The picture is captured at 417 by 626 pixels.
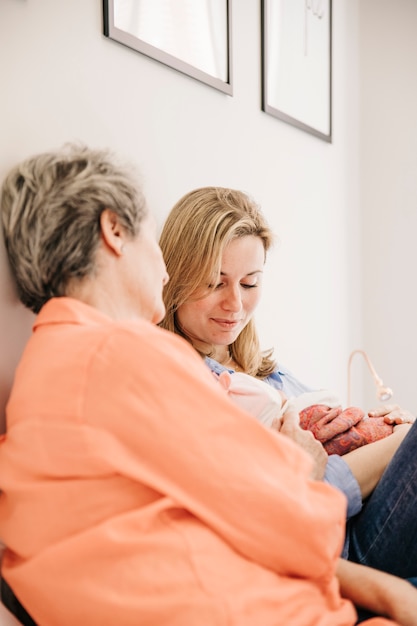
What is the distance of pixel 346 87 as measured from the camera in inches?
115

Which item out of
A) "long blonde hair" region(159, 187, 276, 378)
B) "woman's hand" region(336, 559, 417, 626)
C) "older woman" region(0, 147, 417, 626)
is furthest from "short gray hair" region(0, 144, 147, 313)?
"woman's hand" region(336, 559, 417, 626)

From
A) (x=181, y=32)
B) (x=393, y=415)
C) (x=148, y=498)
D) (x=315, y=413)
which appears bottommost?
(x=393, y=415)

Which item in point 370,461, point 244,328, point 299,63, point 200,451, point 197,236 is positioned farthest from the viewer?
point 299,63

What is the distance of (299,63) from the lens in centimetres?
245

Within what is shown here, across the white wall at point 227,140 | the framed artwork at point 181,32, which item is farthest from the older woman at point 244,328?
the framed artwork at point 181,32

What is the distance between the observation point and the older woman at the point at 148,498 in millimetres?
912

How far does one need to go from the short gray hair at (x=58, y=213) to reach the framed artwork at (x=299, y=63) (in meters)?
1.18

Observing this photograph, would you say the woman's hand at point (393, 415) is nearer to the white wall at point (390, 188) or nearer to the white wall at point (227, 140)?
the white wall at point (227, 140)

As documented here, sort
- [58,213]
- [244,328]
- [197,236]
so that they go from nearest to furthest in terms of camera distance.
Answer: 1. [58,213]
2. [197,236]
3. [244,328]

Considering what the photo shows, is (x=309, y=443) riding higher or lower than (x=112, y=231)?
lower

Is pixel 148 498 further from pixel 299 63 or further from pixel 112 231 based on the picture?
pixel 299 63

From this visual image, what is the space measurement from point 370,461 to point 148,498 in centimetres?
74

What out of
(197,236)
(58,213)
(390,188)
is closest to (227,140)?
(197,236)

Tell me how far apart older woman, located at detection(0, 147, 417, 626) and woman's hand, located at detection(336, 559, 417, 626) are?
0.12 m
